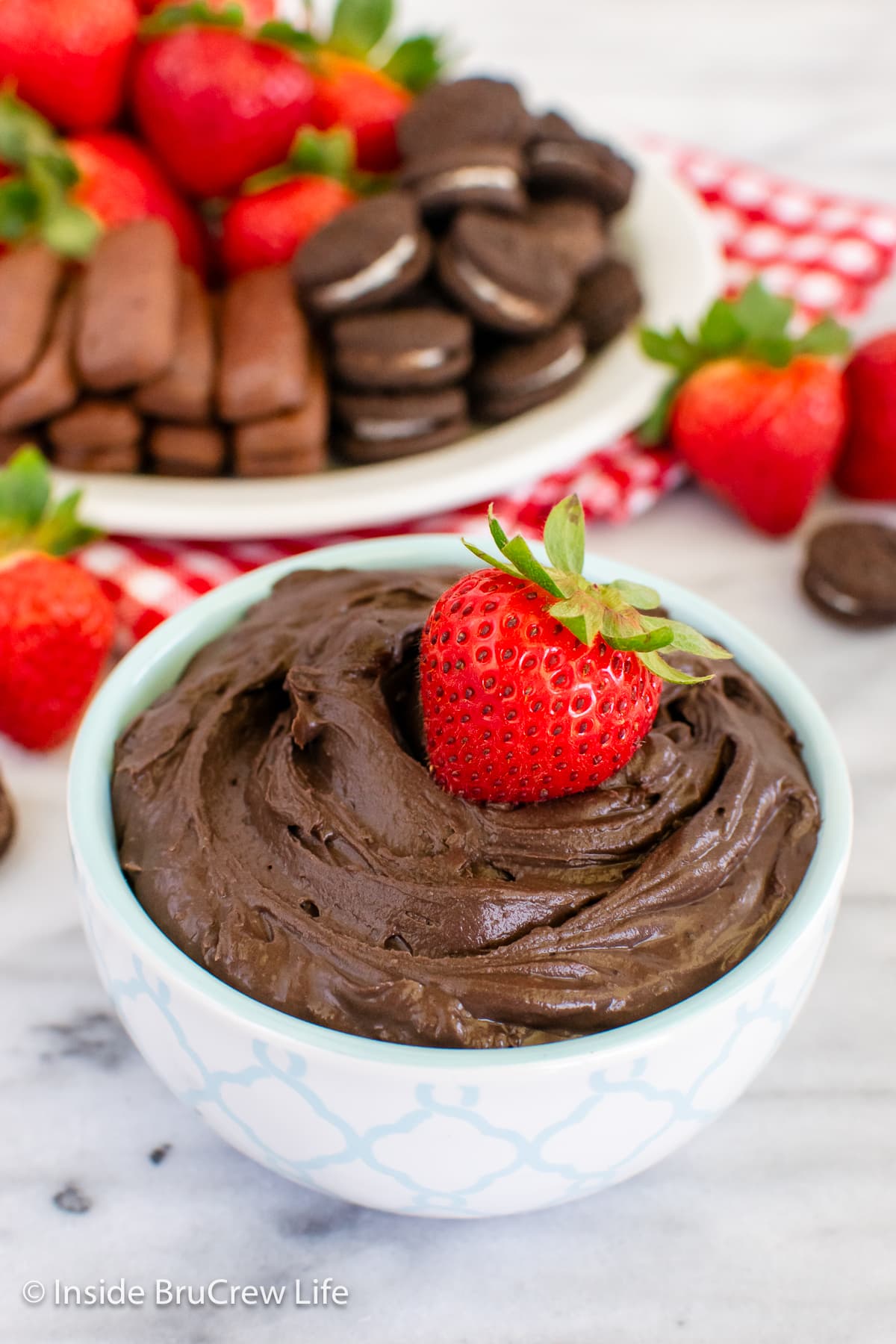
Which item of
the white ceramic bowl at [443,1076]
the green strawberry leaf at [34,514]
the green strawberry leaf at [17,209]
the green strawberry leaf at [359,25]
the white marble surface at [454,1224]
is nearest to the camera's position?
the white ceramic bowl at [443,1076]

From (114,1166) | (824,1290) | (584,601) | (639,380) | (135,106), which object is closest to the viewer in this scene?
(584,601)

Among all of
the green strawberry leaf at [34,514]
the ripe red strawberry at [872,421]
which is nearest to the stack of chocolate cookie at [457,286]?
the ripe red strawberry at [872,421]

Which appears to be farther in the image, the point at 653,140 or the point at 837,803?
the point at 653,140

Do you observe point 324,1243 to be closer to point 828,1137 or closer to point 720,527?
point 828,1137

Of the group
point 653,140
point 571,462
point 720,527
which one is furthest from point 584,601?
point 653,140

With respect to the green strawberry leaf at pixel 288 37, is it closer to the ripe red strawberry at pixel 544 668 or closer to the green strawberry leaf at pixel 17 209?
the green strawberry leaf at pixel 17 209

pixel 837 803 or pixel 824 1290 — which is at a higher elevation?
pixel 837 803

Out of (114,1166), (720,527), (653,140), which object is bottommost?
(114,1166)
